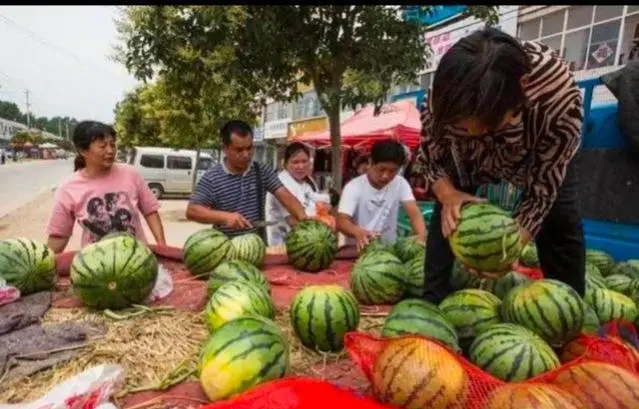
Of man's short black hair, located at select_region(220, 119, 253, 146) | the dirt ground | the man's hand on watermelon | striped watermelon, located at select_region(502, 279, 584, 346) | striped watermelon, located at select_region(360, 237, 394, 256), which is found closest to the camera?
striped watermelon, located at select_region(502, 279, 584, 346)

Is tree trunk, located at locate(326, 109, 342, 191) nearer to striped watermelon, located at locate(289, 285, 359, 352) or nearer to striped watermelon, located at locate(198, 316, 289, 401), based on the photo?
striped watermelon, located at locate(289, 285, 359, 352)

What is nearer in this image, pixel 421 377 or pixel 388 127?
pixel 421 377

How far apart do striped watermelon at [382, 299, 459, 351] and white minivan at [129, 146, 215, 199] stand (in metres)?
20.9

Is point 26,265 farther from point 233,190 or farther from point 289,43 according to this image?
point 289,43

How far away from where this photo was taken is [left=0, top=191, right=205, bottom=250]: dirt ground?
437 inches

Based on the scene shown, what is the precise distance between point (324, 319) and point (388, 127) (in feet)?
31.5

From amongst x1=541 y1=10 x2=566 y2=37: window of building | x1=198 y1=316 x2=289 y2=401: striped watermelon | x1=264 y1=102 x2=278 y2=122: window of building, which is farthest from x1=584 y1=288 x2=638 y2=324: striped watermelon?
x1=264 y1=102 x2=278 y2=122: window of building

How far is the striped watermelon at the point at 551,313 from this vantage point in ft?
6.48

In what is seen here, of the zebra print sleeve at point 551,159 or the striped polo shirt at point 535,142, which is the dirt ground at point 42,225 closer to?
the striped polo shirt at point 535,142

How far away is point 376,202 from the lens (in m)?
4.46

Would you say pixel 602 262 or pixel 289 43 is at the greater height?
pixel 289 43

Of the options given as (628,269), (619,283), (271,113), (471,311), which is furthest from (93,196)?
(271,113)

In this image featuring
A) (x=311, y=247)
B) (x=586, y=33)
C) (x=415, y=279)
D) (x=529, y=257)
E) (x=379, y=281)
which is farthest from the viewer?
(x=586, y=33)

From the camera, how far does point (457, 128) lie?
1835mm
